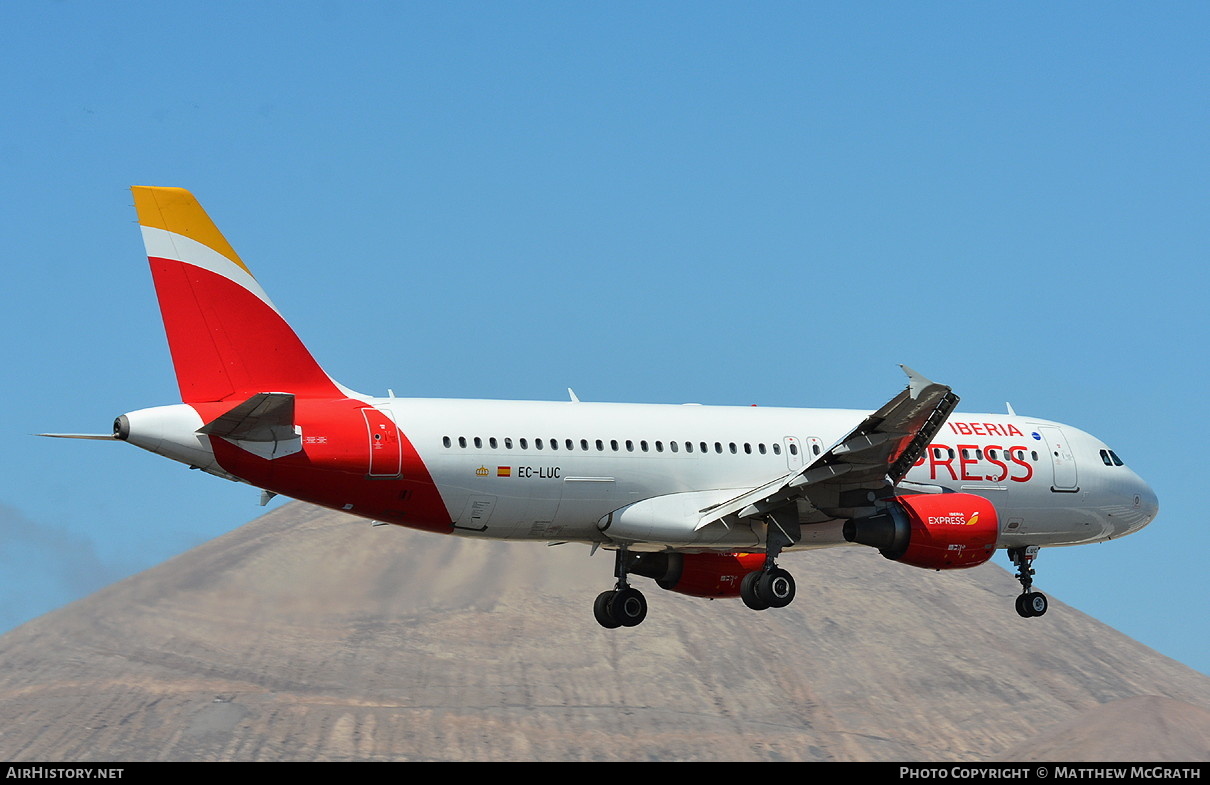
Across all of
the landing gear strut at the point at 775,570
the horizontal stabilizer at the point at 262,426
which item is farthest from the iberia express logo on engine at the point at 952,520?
the horizontal stabilizer at the point at 262,426

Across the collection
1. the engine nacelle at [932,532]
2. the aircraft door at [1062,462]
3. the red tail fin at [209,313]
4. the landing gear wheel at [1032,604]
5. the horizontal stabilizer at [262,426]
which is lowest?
the landing gear wheel at [1032,604]

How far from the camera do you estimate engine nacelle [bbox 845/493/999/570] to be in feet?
110

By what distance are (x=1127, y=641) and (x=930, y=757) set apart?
45034 mm

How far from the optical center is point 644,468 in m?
33.2

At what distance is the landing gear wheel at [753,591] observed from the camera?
3375 centimetres

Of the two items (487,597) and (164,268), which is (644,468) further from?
(487,597)

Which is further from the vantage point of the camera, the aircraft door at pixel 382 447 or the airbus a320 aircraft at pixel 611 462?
the aircraft door at pixel 382 447

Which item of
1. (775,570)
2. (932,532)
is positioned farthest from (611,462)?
(932,532)

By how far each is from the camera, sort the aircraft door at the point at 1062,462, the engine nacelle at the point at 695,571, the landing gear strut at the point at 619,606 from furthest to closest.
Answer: the aircraft door at the point at 1062,462 → the engine nacelle at the point at 695,571 → the landing gear strut at the point at 619,606

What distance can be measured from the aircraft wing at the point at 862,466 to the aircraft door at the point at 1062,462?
237 inches

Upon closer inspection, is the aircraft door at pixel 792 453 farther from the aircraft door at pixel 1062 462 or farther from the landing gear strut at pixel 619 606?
the aircraft door at pixel 1062 462

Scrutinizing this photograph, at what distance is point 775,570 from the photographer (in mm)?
34156
